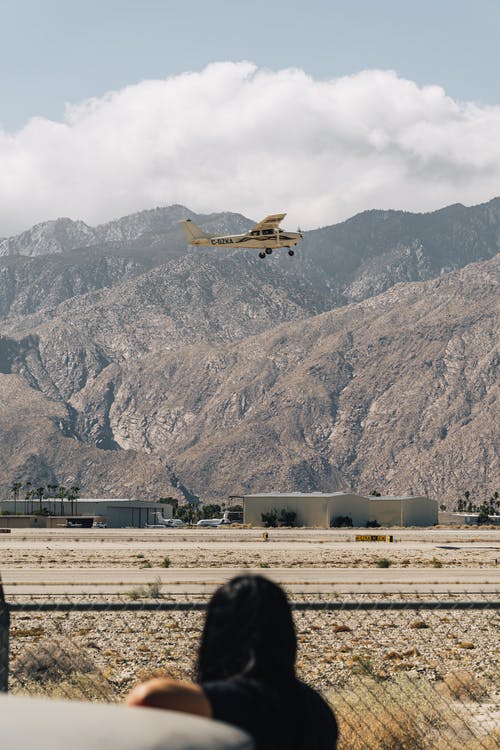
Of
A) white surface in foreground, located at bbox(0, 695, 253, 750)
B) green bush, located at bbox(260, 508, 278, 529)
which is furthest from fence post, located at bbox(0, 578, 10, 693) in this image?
green bush, located at bbox(260, 508, 278, 529)

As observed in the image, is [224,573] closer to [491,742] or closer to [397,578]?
[397,578]

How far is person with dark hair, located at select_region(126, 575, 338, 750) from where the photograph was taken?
327 centimetres

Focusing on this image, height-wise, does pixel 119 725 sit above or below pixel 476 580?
above

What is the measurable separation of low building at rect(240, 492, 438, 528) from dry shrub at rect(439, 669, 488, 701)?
515ft

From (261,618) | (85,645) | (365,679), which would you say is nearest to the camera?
(261,618)

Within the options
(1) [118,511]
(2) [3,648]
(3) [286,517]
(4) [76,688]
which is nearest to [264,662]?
(2) [3,648]

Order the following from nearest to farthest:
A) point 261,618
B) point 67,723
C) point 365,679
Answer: point 67,723, point 261,618, point 365,679

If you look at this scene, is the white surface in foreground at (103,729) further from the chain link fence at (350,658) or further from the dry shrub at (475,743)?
the dry shrub at (475,743)

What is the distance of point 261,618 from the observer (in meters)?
3.45

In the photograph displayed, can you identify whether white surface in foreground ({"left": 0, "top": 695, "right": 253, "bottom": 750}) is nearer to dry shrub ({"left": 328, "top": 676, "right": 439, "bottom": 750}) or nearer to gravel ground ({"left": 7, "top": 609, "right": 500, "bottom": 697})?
dry shrub ({"left": 328, "top": 676, "right": 439, "bottom": 750})

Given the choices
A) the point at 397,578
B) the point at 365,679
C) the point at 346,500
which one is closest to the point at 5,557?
the point at 397,578

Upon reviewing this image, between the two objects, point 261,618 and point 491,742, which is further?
point 491,742

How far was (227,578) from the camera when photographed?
3681 centimetres

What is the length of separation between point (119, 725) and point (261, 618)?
38.2 inches
